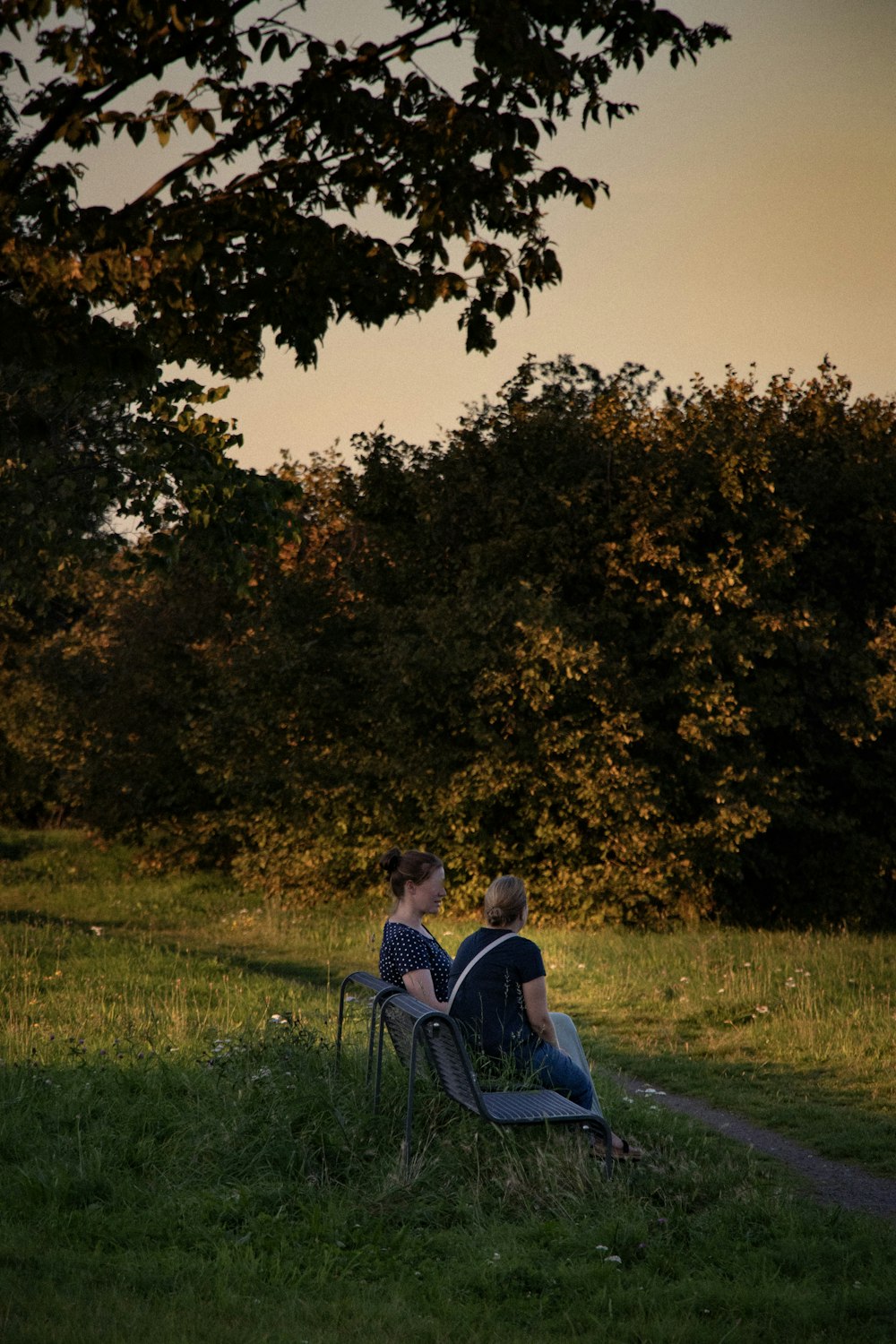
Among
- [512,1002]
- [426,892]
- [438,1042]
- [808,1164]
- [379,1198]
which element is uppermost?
[426,892]

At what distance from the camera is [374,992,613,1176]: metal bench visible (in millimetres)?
5539

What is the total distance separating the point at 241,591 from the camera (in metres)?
11.7

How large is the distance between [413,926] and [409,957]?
0.18 m

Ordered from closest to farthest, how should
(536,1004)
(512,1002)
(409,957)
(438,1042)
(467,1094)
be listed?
(467,1094)
(438,1042)
(536,1004)
(512,1002)
(409,957)

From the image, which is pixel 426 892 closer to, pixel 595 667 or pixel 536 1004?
pixel 536 1004

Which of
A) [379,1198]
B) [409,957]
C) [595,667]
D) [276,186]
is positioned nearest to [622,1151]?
[379,1198]

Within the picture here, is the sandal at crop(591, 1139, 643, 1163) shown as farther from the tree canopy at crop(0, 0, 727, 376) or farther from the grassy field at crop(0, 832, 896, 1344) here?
the tree canopy at crop(0, 0, 727, 376)

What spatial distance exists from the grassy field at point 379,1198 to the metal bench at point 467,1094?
0.18m

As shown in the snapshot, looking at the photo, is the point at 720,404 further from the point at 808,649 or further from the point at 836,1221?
the point at 836,1221

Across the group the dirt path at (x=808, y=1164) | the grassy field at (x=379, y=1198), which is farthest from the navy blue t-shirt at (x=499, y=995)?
the dirt path at (x=808, y=1164)

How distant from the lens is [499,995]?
6.39 metres

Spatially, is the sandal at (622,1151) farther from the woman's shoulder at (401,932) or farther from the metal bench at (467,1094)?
the woman's shoulder at (401,932)

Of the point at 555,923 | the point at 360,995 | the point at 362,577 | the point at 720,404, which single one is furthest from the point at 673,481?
the point at 360,995

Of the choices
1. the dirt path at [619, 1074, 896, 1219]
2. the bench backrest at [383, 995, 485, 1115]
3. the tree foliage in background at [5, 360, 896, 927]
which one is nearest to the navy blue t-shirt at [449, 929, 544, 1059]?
the bench backrest at [383, 995, 485, 1115]
